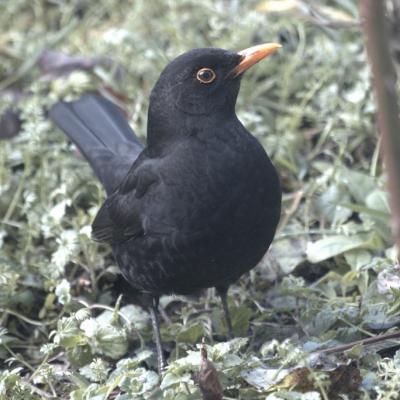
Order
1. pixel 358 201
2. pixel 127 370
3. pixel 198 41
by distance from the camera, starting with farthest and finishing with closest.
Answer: pixel 198 41 < pixel 358 201 < pixel 127 370

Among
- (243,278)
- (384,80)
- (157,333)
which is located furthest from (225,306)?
(384,80)

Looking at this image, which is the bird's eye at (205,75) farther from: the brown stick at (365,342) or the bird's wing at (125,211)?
the brown stick at (365,342)

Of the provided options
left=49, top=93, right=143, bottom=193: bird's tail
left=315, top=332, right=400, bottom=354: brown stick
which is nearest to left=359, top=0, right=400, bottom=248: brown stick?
left=315, top=332, right=400, bottom=354: brown stick

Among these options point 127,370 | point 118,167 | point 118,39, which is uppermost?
point 118,39

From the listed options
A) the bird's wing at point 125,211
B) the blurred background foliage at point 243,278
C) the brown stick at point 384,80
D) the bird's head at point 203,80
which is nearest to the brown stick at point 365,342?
the blurred background foliage at point 243,278

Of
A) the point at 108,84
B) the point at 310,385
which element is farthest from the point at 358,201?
the point at 108,84

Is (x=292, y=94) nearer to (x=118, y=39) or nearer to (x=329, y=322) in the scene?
(x=118, y=39)

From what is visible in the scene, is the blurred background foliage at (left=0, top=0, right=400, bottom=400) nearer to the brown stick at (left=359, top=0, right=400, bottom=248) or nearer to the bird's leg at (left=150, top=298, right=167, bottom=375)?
the bird's leg at (left=150, top=298, right=167, bottom=375)

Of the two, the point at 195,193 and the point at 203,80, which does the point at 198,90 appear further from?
the point at 195,193
